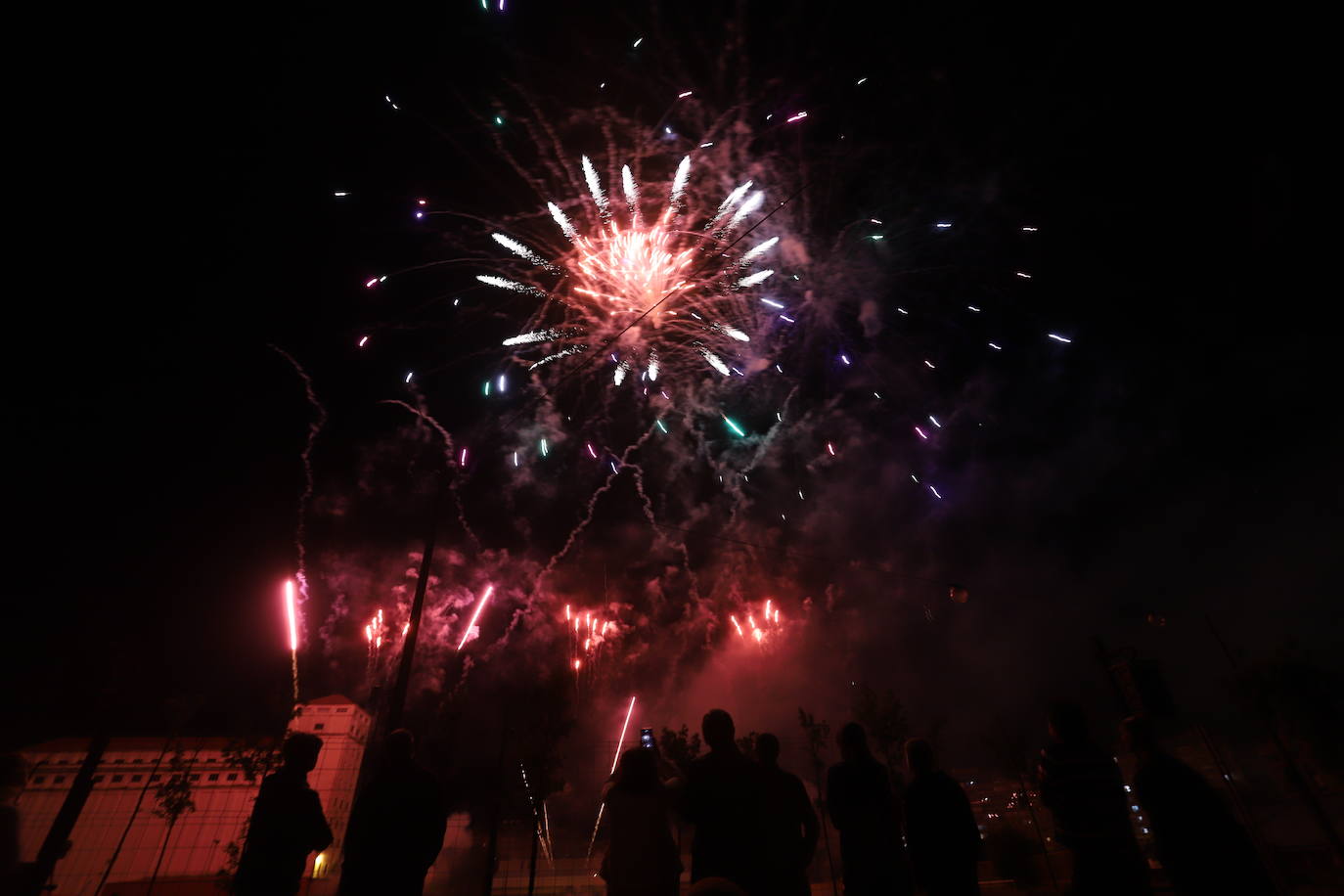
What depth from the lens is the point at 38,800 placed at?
55.6m

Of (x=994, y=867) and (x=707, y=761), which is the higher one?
(x=707, y=761)

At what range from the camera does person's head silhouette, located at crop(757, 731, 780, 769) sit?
194 inches

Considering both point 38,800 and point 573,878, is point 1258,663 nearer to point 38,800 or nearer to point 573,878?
point 573,878

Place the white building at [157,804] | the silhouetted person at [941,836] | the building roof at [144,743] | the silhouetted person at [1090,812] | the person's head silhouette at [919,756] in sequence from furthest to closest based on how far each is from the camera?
the building roof at [144,743] → the white building at [157,804] → the person's head silhouette at [919,756] → the silhouetted person at [941,836] → the silhouetted person at [1090,812]

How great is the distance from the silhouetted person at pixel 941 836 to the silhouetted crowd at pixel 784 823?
1cm

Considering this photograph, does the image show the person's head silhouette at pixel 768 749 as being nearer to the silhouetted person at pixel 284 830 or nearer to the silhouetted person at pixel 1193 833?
the silhouetted person at pixel 1193 833

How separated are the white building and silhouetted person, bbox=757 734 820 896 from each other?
170ft

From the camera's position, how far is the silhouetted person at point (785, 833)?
13.8 feet

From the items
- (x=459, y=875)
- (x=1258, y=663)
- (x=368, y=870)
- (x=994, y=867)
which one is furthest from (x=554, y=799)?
(x=368, y=870)

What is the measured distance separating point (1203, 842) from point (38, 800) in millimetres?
86521

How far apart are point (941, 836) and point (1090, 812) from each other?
1.01m

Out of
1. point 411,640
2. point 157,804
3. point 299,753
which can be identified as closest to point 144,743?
point 157,804

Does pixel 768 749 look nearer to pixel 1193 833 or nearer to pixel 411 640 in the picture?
pixel 1193 833

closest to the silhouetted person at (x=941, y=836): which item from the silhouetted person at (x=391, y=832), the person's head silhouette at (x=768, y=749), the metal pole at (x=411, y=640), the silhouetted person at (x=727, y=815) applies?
the person's head silhouette at (x=768, y=749)
